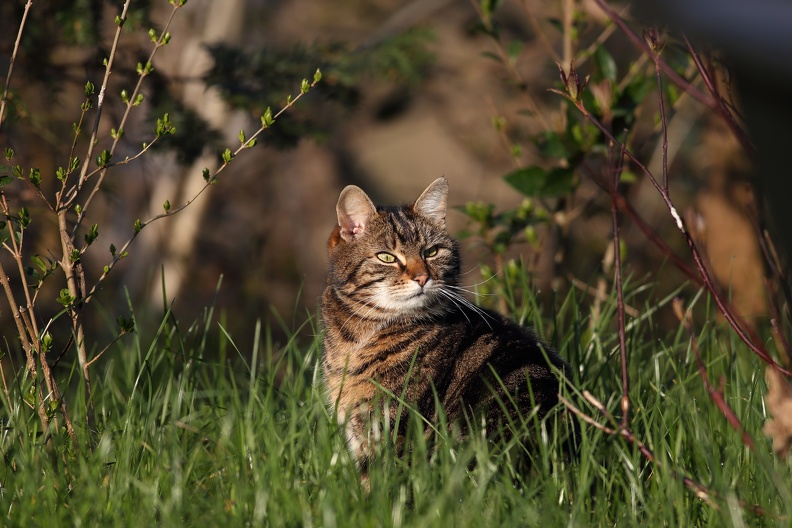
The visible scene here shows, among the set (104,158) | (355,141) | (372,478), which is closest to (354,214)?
(104,158)

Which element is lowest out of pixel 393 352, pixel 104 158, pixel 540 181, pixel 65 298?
pixel 393 352

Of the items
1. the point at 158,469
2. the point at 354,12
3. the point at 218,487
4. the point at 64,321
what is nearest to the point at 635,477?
the point at 218,487

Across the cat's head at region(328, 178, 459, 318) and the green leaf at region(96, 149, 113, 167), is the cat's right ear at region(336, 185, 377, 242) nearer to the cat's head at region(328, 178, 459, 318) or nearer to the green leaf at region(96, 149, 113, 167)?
the cat's head at region(328, 178, 459, 318)

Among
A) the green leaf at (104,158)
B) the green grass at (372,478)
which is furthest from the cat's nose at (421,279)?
the green leaf at (104,158)

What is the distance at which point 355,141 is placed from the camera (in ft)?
35.7

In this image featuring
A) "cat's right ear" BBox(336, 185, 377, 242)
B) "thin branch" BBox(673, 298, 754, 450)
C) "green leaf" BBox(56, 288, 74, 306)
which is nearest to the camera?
"thin branch" BBox(673, 298, 754, 450)

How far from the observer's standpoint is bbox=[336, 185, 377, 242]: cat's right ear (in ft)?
13.3

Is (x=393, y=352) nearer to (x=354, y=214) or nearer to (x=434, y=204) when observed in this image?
(x=354, y=214)

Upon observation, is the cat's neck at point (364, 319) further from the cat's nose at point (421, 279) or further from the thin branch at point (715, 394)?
the thin branch at point (715, 394)

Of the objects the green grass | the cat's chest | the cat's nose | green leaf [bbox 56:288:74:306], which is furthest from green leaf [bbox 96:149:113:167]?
the cat's nose

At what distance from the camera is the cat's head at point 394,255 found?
383 cm

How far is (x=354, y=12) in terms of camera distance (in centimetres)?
1141

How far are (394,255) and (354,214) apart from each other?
29 cm

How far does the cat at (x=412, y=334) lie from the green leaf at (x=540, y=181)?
1.25 ft
